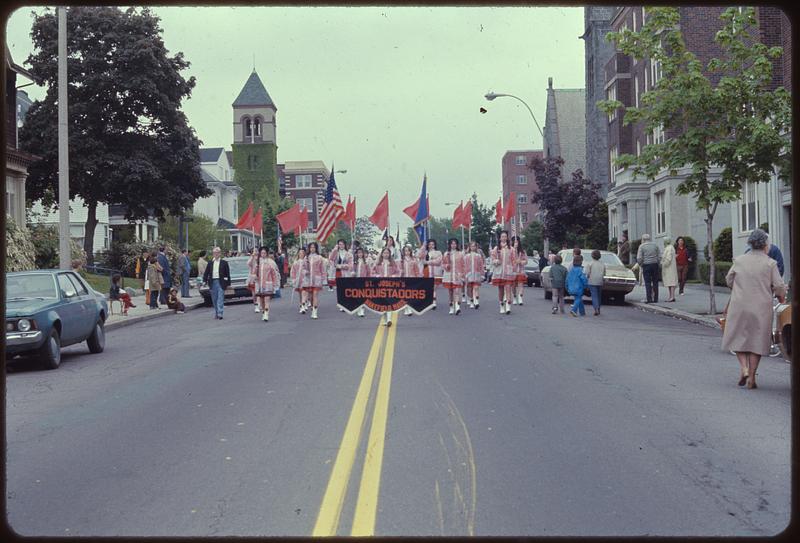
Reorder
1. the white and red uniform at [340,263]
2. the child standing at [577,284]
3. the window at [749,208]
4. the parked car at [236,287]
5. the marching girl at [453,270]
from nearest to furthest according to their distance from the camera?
the child standing at [577,284]
the marching girl at [453,270]
the white and red uniform at [340,263]
the parked car at [236,287]
the window at [749,208]

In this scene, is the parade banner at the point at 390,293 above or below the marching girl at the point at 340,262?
below

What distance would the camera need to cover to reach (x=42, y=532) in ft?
18.4

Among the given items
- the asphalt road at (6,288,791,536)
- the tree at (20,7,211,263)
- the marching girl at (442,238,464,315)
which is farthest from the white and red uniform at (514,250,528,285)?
the tree at (20,7,211,263)

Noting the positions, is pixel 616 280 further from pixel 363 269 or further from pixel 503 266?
pixel 363 269

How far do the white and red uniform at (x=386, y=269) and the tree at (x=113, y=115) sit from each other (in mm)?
27948

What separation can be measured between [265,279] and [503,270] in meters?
6.11

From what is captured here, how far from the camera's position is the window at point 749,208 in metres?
32.0

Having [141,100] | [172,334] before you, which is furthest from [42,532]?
[141,100]

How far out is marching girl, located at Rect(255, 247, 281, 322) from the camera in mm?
23078

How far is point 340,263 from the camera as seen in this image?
2980 centimetres

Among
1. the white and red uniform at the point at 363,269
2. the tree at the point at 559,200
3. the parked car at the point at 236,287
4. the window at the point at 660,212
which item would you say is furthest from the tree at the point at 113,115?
the white and red uniform at the point at 363,269

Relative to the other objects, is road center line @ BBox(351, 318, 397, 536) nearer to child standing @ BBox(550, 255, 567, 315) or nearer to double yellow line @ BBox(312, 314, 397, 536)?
double yellow line @ BBox(312, 314, 397, 536)

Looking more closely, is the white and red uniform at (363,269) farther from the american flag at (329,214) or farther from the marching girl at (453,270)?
the american flag at (329,214)

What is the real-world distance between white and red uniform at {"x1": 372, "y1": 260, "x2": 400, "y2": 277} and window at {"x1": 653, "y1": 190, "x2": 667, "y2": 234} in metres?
25.1
